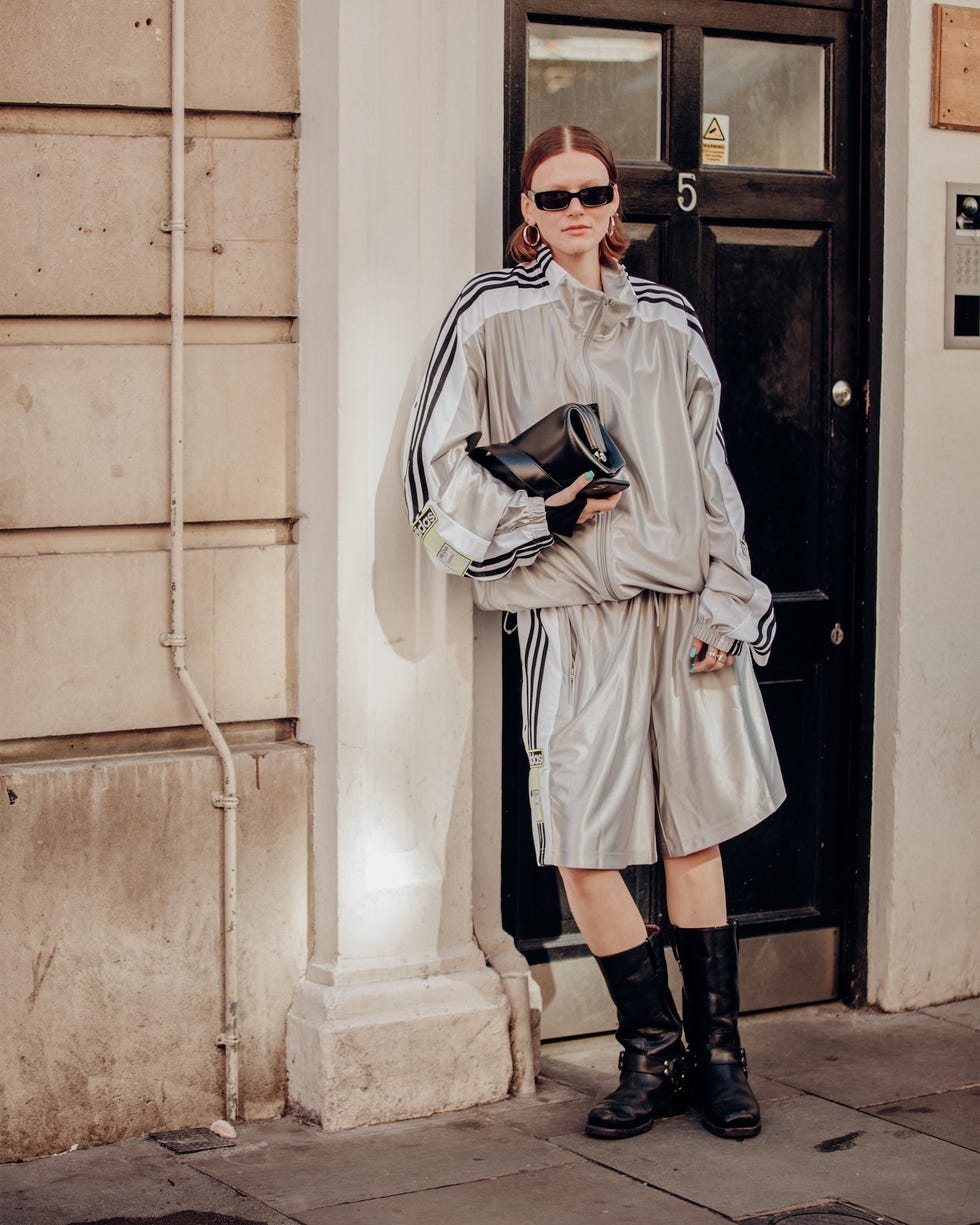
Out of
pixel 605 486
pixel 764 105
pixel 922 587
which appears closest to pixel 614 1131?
pixel 605 486

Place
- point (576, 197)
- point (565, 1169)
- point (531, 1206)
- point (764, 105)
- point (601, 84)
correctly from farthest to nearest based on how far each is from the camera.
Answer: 1. point (764, 105)
2. point (601, 84)
3. point (576, 197)
4. point (565, 1169)
5. point (531, 1206)

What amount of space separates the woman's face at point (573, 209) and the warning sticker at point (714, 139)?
80 centimetres

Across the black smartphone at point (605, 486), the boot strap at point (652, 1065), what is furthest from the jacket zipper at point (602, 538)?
the boot strap at point (652, 1065)

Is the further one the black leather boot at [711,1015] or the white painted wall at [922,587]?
the white painted wall at [922,587]

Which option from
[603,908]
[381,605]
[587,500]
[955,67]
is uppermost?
[955,67]

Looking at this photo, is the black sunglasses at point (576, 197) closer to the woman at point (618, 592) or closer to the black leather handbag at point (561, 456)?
the woman at point (618, 592)

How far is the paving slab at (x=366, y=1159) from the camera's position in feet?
12.9

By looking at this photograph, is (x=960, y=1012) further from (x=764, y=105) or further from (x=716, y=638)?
(x=764, y=105)

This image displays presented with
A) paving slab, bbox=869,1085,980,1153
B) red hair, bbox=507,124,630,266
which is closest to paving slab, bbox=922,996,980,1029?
paving slab, bbox=869,1085,980,1153

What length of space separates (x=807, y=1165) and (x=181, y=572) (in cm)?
198

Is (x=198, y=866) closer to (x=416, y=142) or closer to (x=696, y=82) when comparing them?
(x=416, y=142)

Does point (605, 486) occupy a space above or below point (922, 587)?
above

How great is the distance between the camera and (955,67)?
5.15 m

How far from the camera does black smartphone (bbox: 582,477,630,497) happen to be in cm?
411
